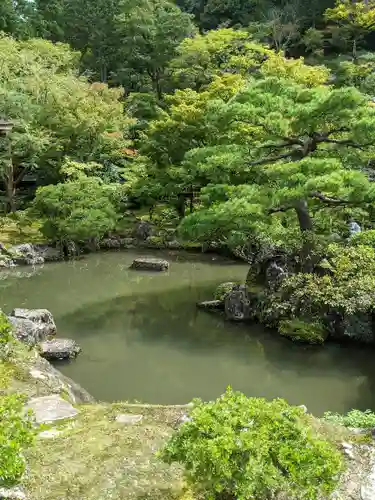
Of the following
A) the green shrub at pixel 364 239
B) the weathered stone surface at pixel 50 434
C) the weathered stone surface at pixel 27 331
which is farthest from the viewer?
the green shrub at pixel 364 239

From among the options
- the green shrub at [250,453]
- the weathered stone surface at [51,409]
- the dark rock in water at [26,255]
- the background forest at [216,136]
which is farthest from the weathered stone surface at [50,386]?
the dark rock in water at [26,255]

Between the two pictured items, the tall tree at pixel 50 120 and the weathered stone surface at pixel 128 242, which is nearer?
the weathered stone surface at pixel 128 242

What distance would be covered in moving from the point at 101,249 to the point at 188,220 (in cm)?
844

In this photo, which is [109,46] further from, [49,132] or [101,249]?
[101,249]

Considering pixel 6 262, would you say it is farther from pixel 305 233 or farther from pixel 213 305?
pixel 305 233

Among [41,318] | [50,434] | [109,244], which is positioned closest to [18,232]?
[109,244]

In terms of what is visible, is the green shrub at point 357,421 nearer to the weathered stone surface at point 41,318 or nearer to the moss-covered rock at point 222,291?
the weathered stone surface at point 41,318

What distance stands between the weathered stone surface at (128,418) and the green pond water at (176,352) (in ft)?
6.30

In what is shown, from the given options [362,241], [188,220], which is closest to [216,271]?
[188,220]

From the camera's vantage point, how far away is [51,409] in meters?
5.28

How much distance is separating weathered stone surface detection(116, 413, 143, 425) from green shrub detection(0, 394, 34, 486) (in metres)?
1.51

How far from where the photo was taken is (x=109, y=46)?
96.6 feet

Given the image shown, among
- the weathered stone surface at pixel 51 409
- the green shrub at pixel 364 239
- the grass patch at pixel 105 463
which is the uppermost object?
the green shrub at pixel 364 239

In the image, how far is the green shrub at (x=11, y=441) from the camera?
3000mm
